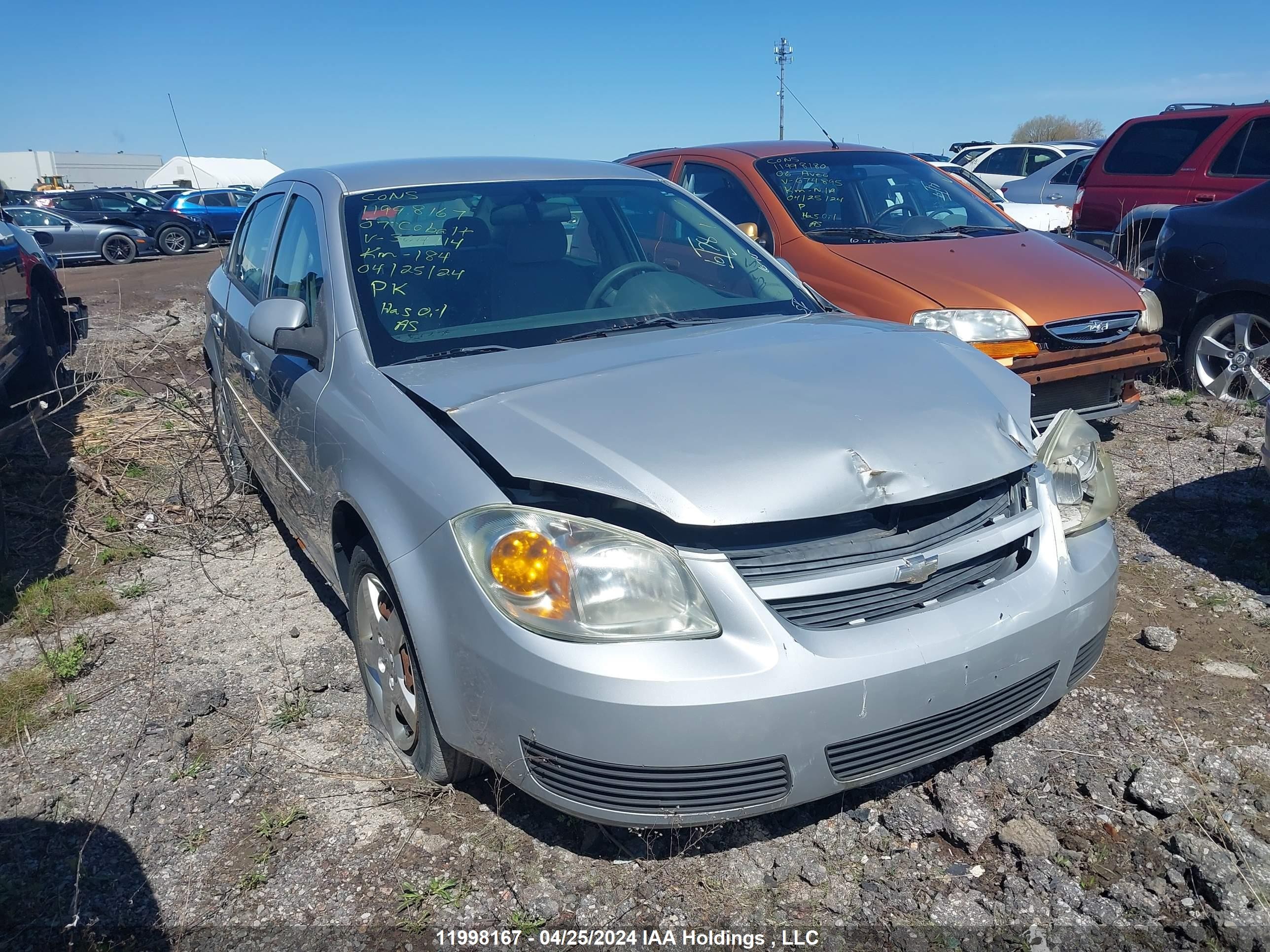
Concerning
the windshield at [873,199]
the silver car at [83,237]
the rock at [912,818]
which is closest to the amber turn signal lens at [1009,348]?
the windshield at [873,199]

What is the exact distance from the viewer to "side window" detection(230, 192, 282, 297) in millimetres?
4141

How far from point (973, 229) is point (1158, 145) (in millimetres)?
4023

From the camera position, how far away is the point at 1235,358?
6148 millimetres

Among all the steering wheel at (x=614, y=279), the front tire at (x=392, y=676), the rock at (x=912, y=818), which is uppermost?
the steering wheel at (x=614, y=279)

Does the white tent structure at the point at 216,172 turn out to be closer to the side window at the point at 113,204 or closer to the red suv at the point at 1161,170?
the side window at the point at 113,204

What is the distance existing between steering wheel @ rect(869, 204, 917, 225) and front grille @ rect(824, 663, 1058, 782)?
428cm

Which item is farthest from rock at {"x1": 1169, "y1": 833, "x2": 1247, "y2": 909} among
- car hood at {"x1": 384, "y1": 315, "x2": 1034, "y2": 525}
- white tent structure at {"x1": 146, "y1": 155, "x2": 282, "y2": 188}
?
white tent structure at {"x1": 146, "y1": 155, "x2": 282, "y2": 188}

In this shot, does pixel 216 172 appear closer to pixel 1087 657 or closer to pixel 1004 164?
pixel 1004 164

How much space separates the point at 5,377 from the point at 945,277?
5.26 m

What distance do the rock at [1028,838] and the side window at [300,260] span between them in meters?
2.55

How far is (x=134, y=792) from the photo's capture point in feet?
9.09

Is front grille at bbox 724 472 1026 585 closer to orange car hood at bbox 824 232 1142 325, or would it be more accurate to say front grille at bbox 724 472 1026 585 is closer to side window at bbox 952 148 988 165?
orange car hood at bbox 824 232 1142 325

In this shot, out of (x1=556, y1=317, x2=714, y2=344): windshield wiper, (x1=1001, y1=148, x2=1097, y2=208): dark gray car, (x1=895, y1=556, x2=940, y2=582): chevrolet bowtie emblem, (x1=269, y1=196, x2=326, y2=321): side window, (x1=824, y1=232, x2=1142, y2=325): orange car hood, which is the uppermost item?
(x1=269, y1=196, x2=326, y2=321): side window

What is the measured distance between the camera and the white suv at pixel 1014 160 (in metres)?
16.1
